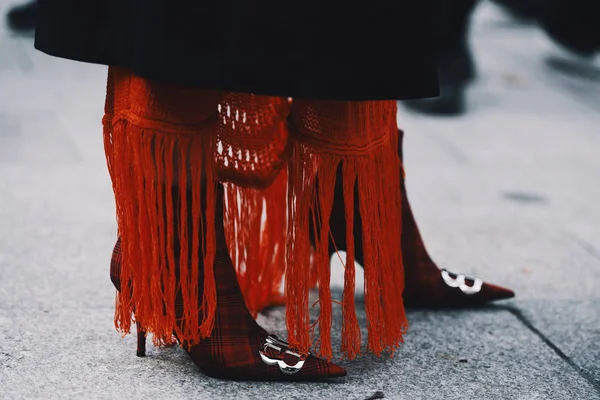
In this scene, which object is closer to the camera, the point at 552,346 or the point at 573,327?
the point at 552,346

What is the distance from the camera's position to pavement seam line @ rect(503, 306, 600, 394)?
1.67 m

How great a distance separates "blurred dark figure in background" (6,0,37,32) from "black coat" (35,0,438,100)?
7.36 m

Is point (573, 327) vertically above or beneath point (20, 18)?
beneath

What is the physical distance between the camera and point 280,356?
1574 mm

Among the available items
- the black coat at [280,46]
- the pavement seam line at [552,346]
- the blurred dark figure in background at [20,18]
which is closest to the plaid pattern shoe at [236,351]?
the black coat at [280,46]

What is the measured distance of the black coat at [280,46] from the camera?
129 centimetres

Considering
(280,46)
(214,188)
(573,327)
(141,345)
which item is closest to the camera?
(280,46)

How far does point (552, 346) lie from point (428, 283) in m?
0.33

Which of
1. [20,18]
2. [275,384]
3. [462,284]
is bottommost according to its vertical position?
[275,384]

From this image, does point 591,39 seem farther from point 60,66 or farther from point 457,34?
point 60,66

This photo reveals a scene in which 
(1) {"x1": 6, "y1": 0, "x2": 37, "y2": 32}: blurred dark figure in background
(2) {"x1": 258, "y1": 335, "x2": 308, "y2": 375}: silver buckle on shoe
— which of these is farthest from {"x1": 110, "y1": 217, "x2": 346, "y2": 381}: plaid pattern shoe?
(1) {"x1": 6, "y1": 0, "x2": 37, "y2": 32}: blurred dark figure in background

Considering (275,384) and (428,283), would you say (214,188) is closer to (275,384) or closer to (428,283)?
(275,384)

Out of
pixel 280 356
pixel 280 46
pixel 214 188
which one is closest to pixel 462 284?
pixel 280 356

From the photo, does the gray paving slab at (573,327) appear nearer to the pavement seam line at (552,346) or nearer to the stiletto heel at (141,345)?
the pavement seam line at (552,346)
